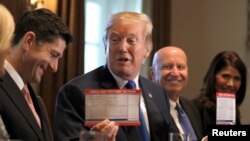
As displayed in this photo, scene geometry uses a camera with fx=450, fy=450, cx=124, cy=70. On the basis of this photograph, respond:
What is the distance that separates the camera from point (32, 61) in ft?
6.85

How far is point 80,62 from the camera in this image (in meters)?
4.59

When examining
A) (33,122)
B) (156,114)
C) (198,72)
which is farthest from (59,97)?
(198,72)

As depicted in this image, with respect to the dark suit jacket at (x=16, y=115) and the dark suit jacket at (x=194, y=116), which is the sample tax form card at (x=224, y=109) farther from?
the dark suit jacket at (x=16, y=115)

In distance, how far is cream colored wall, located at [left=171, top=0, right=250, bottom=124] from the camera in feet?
18.5

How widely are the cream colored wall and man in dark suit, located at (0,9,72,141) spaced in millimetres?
3736

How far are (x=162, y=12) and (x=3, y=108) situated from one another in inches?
153

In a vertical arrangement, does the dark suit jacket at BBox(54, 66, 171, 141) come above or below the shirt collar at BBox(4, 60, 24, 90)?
below

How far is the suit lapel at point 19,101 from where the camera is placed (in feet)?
6.27

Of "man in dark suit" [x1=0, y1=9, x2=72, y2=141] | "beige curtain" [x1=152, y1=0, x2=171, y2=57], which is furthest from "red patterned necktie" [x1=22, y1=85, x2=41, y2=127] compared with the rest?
"beige curtain" [x1=152, y1=0, x2=171, y2=57]

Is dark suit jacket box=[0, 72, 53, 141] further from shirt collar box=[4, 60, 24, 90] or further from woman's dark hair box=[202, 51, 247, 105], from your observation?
woman's dark hair box=[202, 51, 247, 105]

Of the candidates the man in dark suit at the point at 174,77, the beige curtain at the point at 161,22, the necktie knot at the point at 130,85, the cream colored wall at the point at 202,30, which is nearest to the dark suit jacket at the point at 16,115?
the necktie knot at the point at 130,85

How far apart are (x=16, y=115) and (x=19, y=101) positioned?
3.4 inches

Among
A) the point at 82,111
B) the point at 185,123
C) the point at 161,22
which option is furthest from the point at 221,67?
the point at 161,22

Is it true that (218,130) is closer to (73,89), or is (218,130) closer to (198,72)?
(73,89)
